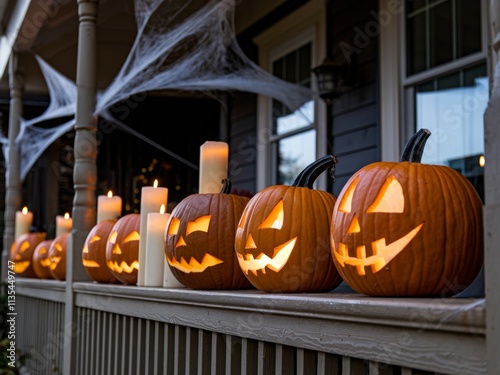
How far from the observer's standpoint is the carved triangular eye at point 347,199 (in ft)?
5.66

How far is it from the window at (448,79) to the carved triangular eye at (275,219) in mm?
2627

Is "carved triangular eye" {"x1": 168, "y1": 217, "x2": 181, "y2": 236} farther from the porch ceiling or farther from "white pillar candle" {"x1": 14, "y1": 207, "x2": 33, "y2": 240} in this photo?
"white pillar candle" {"x1": 14, "y1": 207, "x2": 33, "y2": 240}

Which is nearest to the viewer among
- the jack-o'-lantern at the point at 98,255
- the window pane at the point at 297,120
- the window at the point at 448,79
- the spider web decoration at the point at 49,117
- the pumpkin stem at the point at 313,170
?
the pumpkin stem at the point at 313,170

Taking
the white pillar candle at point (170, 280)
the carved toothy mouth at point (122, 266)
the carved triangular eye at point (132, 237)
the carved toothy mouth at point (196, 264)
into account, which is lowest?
the white pillar candle at point (170, 280)

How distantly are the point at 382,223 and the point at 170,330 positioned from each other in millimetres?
1049

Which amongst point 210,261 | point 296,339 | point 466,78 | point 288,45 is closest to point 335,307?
point 296,339

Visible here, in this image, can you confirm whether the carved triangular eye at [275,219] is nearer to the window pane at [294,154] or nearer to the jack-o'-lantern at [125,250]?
the jack-o'-lantern at [125,250]

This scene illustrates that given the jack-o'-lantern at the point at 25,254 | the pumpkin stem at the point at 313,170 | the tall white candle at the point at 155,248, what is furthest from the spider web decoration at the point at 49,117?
the pumpkin stem at the point at 313,170

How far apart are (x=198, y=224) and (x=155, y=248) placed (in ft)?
1.70

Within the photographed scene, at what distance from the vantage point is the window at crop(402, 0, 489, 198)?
14.8 feet

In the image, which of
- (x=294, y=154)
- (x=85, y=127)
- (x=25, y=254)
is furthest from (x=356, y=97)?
(x=25, y=254)

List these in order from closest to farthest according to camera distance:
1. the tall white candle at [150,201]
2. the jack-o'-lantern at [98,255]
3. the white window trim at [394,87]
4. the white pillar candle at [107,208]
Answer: the tall white candle at [150,201], the jack-o'-lantern at [98,255], the white pillar candle at [107,208], the white window trim at [394,87]

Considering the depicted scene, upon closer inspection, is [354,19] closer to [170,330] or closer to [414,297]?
[170,330]

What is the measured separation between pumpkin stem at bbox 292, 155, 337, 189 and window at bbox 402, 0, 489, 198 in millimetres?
2452
